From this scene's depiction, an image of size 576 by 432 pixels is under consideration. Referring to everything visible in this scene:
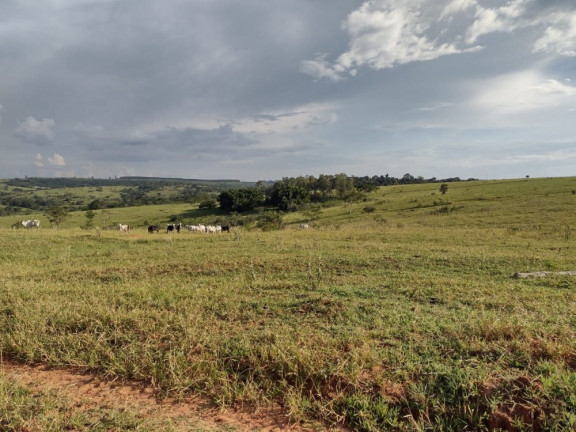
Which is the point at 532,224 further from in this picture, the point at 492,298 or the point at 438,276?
the point at 492,298

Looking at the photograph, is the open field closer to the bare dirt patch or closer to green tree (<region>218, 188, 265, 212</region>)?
the bare dirt patch

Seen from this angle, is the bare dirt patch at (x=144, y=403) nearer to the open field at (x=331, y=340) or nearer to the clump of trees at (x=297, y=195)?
the open field at (x=331, y=340)

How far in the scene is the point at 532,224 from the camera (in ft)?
90.9

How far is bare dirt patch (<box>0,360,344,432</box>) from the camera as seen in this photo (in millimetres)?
3211

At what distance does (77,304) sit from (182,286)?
246cm

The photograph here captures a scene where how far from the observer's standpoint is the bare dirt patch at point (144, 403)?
126 inches

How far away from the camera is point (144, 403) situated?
139 inches

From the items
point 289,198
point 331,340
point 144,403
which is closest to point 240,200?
point 289,198

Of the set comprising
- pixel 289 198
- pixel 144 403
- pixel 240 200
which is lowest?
pixel 144 403

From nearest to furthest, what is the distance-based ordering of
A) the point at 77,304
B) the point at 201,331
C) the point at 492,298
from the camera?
the point at 201,331 → the point at 77,304 → the point at 492,298

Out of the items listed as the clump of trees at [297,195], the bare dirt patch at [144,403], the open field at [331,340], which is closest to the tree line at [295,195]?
the clump of trees at [297,195]

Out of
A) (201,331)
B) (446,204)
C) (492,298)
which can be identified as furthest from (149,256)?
(446,204)

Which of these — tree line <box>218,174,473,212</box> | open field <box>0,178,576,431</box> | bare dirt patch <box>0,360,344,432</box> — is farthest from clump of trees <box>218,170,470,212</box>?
bare dirt patch <box>0,360,344,432</box>

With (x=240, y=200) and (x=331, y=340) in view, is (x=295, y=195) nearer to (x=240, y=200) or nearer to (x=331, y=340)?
(x=240, y=200)
